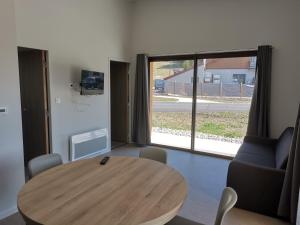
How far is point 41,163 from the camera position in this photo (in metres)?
2.17

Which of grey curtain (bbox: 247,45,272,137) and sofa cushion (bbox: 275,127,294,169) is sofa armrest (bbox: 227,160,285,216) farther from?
grey curtain (bbox: 247,45,272,137)

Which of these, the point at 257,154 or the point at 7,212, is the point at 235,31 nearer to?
the point at 257,154

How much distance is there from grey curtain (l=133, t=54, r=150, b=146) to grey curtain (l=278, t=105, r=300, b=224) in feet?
10.9

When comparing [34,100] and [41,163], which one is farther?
[34,100]

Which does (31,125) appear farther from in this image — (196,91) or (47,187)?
(196,91)

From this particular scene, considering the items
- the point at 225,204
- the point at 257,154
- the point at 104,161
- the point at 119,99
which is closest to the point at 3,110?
the point at 104,161

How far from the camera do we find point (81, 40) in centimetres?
411

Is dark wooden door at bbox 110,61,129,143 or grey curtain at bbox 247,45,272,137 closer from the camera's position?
grey curtain at bbox 247,45,272,137

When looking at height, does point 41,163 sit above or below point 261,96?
below

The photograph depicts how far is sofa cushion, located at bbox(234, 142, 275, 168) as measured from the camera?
3.19 m

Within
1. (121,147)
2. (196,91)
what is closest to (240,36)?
(196,91)

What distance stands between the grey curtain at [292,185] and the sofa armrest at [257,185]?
0.42 ft

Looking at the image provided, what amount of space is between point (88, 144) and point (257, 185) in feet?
9.81

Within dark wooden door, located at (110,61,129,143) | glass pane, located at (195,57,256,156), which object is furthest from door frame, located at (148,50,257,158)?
dark wooden door, located at (110,61,129,143)
